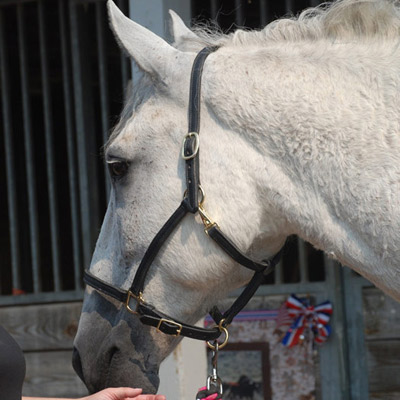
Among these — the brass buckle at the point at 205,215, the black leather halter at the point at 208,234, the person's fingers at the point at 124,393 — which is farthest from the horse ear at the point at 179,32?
the person's fingers at the point at 124,393

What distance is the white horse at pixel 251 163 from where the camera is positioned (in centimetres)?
173

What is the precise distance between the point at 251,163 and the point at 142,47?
44 cm

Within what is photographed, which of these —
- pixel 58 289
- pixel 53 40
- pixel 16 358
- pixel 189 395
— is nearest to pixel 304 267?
pixel 189 395

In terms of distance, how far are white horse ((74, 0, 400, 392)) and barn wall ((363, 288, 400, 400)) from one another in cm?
190

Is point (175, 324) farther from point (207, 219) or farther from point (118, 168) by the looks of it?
point (118, 168)

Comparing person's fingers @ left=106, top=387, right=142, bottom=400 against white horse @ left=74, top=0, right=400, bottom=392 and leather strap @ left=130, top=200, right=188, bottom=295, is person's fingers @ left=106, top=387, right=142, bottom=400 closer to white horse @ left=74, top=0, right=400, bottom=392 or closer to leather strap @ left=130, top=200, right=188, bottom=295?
white horse @ left=74, top=0, right=400, bottom=392

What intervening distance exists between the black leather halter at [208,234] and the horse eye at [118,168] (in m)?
0.21

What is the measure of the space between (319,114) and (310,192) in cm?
19

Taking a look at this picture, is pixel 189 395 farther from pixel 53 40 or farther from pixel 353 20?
pixel 53 40

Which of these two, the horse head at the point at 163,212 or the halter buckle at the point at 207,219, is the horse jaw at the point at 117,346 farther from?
the halter buckle at the point at 207,219

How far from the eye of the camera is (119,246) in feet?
6.59

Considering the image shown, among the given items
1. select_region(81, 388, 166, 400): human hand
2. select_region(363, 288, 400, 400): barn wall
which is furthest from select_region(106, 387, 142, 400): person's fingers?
select_region(363, 288, 400, 400): barn wall

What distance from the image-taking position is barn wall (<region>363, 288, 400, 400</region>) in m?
3.70

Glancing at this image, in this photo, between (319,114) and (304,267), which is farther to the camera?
(304,267)
